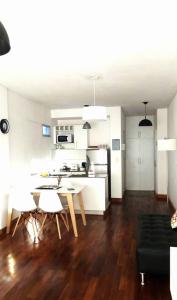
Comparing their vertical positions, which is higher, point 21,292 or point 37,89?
point 37,89

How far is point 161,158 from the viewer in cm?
726

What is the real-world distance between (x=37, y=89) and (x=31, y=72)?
1.11 m

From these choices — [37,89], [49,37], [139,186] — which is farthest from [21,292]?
[139,186]

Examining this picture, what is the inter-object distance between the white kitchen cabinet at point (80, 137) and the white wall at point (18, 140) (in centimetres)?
99

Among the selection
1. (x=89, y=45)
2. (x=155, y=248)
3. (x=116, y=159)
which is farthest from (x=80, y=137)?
(x=155, y=248)

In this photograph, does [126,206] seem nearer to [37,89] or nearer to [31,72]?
[37,89]

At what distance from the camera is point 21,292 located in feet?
8.73

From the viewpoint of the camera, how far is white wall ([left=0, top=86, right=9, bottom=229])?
445 centimetres

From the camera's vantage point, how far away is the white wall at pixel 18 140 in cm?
452

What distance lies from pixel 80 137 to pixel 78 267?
4550 millimetres

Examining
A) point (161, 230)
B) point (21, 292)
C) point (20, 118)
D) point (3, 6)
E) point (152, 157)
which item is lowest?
point (21, 292)

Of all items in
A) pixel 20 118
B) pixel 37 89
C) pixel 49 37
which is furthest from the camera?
pixel 20 118

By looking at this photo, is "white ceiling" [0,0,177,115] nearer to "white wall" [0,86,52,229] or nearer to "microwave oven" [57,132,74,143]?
"white wall" [0,86,52,229]

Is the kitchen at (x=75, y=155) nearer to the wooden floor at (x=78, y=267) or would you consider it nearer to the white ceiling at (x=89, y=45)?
the wooden floor at (x=78, y=267)
